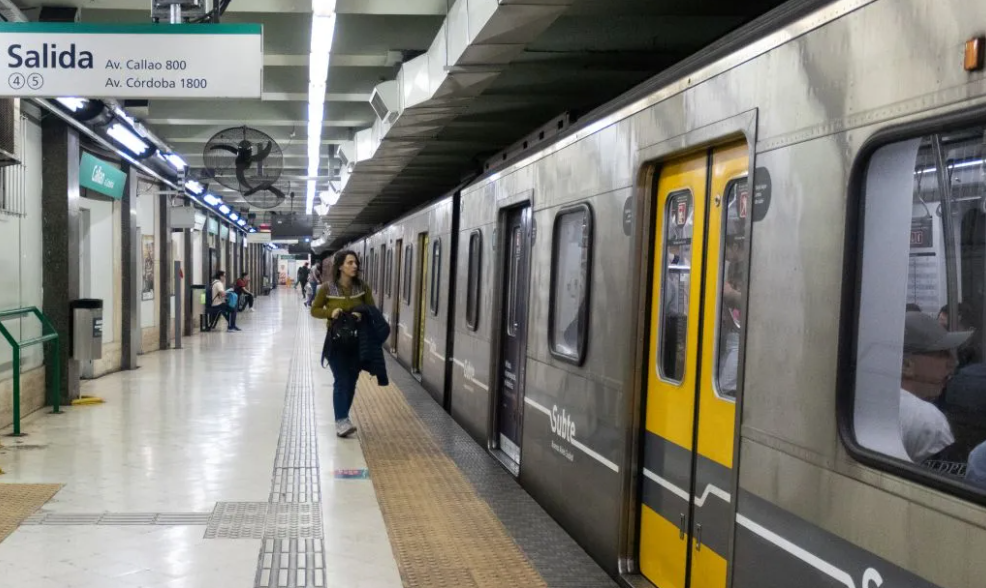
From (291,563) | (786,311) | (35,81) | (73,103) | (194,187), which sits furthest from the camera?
(194,187)

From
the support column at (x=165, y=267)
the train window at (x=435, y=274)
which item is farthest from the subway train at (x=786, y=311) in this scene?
the support column at (x=165, y=267)

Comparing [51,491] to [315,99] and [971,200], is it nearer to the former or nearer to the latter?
[315,99]

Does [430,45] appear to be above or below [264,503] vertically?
above

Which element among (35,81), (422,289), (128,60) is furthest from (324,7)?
(422,289)

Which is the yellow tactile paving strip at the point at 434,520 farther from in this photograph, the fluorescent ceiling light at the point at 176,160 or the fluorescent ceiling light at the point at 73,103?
the fluorescent ceiling light at the point at 176,160

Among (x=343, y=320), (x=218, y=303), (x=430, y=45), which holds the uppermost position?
(x=430, y=45)

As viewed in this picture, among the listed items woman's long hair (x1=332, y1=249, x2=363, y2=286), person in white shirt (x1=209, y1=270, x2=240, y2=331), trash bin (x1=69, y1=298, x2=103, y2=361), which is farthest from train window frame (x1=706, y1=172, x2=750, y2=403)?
person in white shirt (x1=209, y1=270, x2=240, y2=331)

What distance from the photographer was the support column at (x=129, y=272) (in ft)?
40.9

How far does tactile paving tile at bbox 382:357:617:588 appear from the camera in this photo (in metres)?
4.31

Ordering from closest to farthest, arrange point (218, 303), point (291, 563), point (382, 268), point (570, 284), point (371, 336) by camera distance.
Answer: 1. point (291, 563)
2. point (570, 284)
3. point (371, 336)
4. point (382, 268)
5. point (218, 303)

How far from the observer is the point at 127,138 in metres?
11.2

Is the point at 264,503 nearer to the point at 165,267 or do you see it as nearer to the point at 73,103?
the point at 73,103

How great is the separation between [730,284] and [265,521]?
3.23 m

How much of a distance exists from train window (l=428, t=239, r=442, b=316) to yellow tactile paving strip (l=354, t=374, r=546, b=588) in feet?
7.14
